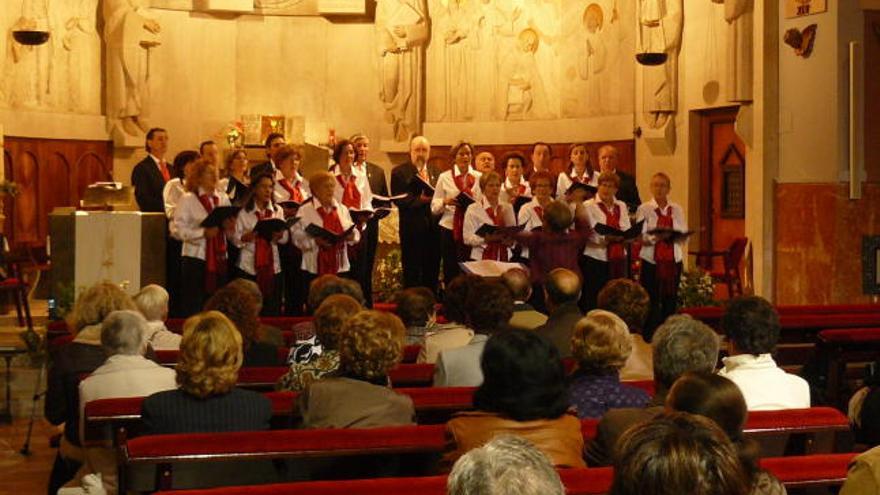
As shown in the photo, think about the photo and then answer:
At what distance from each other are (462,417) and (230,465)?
0.96 metres

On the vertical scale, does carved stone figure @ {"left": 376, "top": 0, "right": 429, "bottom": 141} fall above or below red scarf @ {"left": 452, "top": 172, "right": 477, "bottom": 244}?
above

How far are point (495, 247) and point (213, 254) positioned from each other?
2227 millimetres

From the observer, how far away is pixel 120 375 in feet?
18.1

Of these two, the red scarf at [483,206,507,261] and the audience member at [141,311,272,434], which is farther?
the red scarf at [483,206,507,261]

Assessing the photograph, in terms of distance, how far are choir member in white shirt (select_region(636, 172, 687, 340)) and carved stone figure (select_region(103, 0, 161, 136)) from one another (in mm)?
7117

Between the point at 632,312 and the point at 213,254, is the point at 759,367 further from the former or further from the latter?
the point at 213,254

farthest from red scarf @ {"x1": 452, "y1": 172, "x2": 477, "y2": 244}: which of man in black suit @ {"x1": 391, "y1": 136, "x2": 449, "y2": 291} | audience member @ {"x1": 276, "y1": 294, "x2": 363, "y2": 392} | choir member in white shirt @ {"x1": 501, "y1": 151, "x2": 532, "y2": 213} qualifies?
audience member @ {"x1": 276, "y1": 294, "x2": 363, "y2": 392}

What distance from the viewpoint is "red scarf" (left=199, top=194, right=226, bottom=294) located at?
1009 cm

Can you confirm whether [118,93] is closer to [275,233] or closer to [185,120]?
[185,120]

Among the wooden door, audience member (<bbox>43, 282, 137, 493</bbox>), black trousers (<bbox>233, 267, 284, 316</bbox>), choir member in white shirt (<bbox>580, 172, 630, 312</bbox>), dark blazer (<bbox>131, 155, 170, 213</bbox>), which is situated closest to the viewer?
audience member (<bbox>43, 282, 137, 493</bbox>)

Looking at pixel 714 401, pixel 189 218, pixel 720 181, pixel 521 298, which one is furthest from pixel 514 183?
pixel 714 401

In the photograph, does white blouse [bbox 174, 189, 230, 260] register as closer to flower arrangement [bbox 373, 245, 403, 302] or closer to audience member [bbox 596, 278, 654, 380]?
flower arrangement [bbox 373, 245, 403, 302]

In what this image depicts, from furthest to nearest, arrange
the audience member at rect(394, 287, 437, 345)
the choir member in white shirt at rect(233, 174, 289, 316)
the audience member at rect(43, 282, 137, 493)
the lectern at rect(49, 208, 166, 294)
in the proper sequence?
the lectern at rect(49, 208, 166, 294)
the choir member in white shirt at rect(233, 174, 289, 316)
the audience member at rect(394, 287, 437, 345)
the audience member at rect(43, 282, 137, 493)

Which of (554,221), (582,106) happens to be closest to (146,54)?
(582,106)
